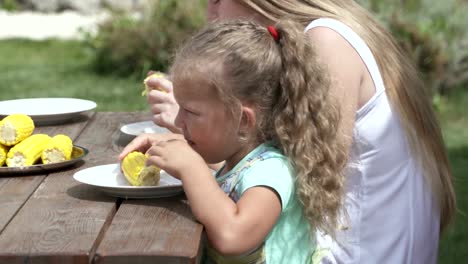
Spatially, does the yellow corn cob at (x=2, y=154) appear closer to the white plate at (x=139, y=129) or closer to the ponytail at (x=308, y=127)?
the white plate at (x=139, y=129)

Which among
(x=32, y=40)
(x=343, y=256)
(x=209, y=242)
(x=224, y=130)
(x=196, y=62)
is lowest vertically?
(x=32, y=40)

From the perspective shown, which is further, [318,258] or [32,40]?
[32,40]

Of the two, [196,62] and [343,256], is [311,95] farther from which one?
[343,256]

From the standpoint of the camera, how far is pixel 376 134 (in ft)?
9.15

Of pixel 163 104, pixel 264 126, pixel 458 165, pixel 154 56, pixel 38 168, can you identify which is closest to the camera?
pixel 264 126

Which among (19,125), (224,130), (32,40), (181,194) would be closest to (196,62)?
(224,130)

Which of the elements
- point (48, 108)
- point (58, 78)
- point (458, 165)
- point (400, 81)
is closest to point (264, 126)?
point (400, 81)

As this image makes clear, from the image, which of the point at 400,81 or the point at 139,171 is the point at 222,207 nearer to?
the point at 139,171

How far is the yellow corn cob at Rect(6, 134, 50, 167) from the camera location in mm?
2652

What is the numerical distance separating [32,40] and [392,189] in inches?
299

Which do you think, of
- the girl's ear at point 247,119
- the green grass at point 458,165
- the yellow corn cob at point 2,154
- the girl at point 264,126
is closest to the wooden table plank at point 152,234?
the girl at point 264,126

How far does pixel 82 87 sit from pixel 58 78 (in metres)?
0.52

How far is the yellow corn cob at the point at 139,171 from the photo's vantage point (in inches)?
96.5

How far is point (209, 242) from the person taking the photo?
2.30 meters
